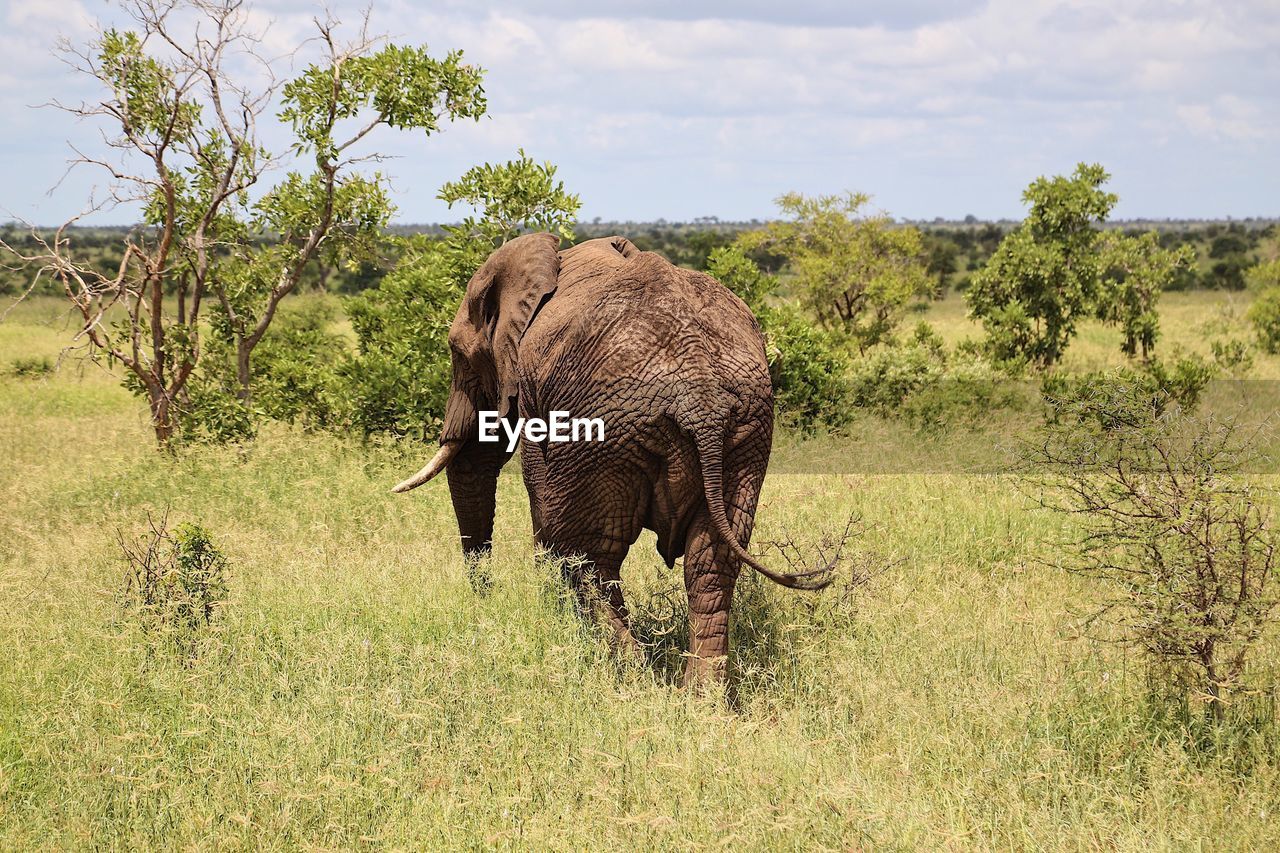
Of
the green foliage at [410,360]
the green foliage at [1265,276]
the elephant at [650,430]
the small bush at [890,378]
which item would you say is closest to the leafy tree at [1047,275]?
the small bush at [890,378]

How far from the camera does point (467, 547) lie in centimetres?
739

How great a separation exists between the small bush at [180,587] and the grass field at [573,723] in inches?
4.7

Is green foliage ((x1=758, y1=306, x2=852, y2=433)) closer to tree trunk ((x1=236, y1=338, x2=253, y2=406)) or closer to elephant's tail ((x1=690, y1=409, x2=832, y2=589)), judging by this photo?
tree trunk ((x1=236, y1=338, x2=253, y2=406))

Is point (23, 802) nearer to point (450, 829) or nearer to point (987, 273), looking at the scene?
point (450, 829)

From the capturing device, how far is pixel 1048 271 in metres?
18.5

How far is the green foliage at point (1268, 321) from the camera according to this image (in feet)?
72.8

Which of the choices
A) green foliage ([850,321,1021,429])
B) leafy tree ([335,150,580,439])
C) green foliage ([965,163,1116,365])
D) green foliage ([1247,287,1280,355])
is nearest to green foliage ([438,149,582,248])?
leafy tree ([335,150,580,439])

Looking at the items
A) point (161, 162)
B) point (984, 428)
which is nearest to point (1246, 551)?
point (984, 428)

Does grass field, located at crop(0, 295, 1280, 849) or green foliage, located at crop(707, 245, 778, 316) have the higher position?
green foliage, located at crop(707, 245, 778, 316)

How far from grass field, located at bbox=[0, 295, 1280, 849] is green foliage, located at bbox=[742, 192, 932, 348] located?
15114 mm

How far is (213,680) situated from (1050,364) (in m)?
16.1

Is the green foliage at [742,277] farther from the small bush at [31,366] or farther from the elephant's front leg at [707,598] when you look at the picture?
the small bush at [31,366]

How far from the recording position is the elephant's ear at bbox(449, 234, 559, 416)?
6.05m

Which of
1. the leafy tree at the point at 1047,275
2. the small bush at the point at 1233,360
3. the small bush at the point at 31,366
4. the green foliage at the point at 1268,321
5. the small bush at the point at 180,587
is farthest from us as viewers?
the green foliage at the point at 1268,321
